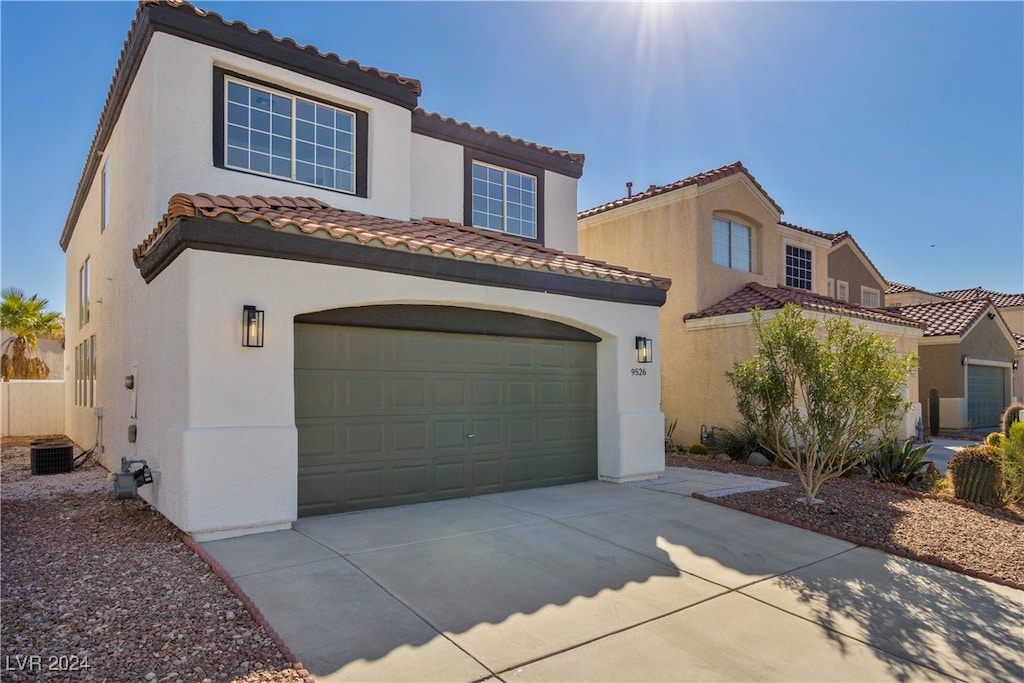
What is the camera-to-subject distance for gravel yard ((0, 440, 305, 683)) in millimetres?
3938

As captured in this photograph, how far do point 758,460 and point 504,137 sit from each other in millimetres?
9287

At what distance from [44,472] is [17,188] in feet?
19.2

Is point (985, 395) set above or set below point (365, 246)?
below

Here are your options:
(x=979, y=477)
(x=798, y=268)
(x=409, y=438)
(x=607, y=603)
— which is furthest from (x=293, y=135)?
(x=798, y=268)

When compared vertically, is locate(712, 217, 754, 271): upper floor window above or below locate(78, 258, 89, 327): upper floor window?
above

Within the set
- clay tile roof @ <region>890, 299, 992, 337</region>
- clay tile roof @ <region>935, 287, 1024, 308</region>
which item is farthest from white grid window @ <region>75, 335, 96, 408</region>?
clay tile roof @ <region>935, 287, 1024, 308</region>

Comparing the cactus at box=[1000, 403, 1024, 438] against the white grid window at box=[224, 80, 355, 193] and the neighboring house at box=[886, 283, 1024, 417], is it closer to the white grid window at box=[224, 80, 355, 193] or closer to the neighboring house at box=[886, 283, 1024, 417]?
the neighboring house at box=[886, 283, 1024, 417]

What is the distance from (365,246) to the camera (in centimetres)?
793

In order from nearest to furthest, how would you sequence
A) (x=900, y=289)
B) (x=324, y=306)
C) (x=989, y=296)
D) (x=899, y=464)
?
(x=324, y=306), (x=899, y=464), (x=900, y=289), (x=989, y=296)

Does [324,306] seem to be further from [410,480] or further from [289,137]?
[289,137]

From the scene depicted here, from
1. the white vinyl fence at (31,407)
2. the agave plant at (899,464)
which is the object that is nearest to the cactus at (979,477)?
the agave plant at (899,464)

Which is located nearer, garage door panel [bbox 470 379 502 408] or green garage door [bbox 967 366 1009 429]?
garage door panel [bbox 470 379 502 408]

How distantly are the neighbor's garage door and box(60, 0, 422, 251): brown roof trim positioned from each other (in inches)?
202

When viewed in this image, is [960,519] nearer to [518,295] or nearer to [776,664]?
[776,664]
